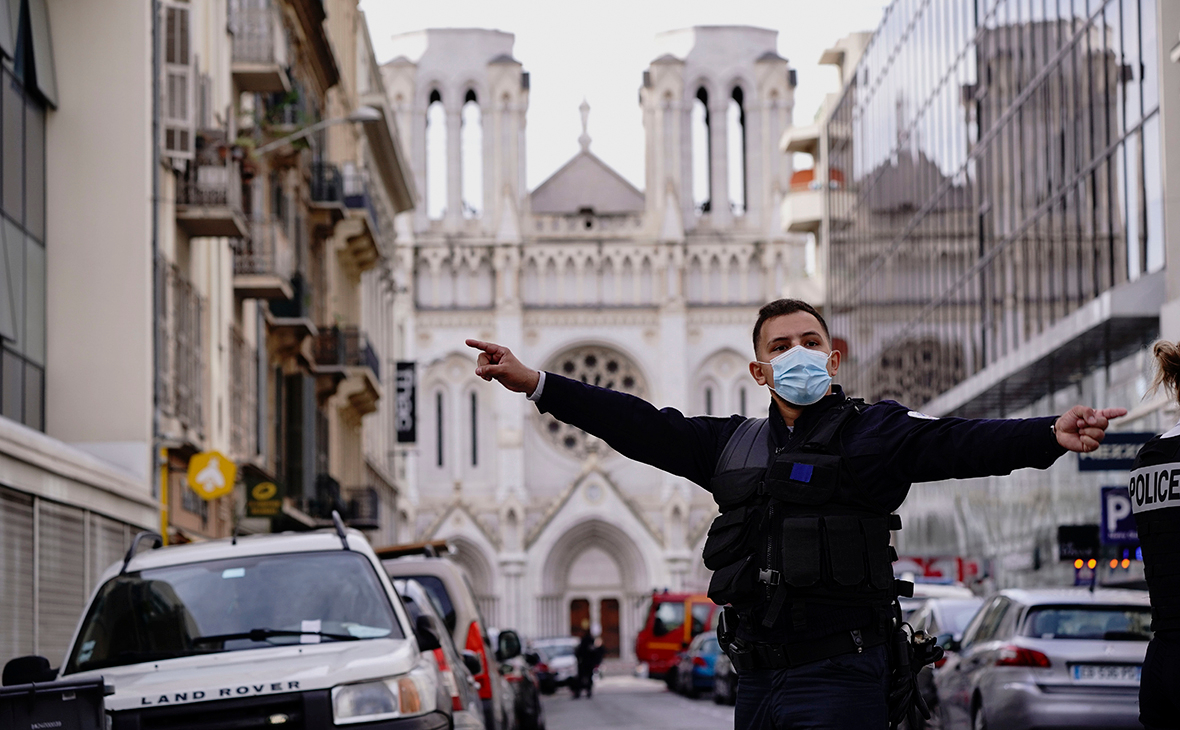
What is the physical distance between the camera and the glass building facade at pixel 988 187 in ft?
81.9

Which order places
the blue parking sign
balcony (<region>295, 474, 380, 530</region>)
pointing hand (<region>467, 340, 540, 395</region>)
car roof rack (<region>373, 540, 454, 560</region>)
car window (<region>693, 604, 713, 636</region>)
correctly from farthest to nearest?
1. car window (<region>693, 604, 713, 636</region>)
2. balcony (<region>295, 474, 380, 530</region>)
3. the blue parking sign
4. car roof rack (<region>373, 540, 454, 560</region>)
5. pointing hand (<region>467, 340, 540, 395</region>)

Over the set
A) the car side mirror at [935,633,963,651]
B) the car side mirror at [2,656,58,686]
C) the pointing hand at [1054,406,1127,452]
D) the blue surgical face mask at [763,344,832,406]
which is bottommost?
the car side mirror at [935,633,963,651]

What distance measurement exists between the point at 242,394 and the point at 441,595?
1743 centimetres

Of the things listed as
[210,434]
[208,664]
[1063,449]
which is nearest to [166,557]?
[208,664]

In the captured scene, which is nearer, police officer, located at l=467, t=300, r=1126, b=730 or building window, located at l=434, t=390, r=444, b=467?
police officer, located at l=467, t=300, r=1126, b=730

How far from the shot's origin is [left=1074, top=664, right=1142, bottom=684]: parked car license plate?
12773 mm

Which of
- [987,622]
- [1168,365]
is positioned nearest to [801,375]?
[1168,365]

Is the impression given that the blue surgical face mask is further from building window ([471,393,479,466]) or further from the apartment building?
building window ([471,393,479,466])

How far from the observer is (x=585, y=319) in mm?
78812

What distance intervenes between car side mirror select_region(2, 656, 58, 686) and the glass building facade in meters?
17.4

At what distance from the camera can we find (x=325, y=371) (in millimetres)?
40406

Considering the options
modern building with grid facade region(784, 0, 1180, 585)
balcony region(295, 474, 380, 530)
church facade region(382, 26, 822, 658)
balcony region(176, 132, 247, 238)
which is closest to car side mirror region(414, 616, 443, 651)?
modern building with grid facade region(784, 0, 1180, 585)

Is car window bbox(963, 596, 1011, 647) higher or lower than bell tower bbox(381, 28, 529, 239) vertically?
lower

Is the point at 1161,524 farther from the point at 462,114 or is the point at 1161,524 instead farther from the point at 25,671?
the point at 462,114
